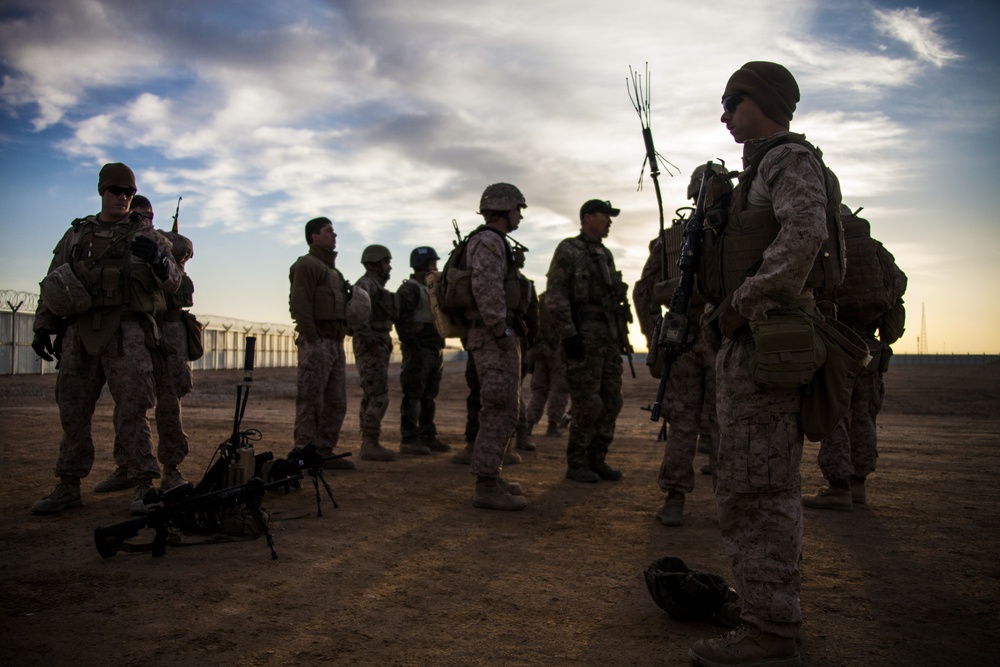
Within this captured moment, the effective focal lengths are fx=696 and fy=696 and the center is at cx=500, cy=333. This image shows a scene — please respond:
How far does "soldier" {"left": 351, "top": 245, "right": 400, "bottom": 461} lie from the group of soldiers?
28 millimetres

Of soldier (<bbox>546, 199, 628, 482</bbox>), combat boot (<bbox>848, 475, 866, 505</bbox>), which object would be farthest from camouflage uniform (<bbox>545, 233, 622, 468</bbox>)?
combat boot (<bbox>848, 475, 866, 505</bbox>)

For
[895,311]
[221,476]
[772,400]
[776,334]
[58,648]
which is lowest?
[58,648]

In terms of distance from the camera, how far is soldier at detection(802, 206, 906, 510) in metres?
5.31

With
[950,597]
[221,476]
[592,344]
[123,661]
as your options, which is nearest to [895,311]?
[592,344]

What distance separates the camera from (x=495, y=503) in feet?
18.4

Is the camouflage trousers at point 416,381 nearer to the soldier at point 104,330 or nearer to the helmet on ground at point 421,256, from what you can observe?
the helmet on ground at point 421,256

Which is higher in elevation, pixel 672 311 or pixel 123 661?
pixel 672 311

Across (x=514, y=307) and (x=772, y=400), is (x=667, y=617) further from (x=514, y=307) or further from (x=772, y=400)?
(x=514, y=307)

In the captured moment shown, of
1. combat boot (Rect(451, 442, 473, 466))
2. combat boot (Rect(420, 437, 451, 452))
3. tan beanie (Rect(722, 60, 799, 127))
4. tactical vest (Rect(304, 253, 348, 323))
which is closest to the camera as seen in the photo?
tan beanie (Rect(722, 60, 799, 127))

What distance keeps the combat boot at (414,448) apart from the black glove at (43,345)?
4322 millimetres

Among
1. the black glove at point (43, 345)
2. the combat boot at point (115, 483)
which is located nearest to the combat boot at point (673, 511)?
the combat boot at point (115, 483)

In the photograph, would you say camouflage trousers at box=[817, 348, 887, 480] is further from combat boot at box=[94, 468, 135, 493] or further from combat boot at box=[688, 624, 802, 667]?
combat boot at box=[94, 468, 135, 493]

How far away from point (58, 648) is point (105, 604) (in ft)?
1.67

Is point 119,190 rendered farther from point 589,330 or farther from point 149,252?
point 589,330
